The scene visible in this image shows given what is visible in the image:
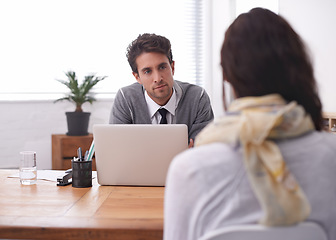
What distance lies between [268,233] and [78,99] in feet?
10.4

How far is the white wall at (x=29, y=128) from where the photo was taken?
391 centimetres

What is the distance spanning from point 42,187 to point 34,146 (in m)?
2.43

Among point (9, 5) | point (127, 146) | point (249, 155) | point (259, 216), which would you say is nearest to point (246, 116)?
point (249, 155)

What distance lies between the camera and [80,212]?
49.2 inches

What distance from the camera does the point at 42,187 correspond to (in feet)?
5.37

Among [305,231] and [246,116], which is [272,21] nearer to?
[246,116]

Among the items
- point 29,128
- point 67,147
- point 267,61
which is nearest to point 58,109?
point 29,128

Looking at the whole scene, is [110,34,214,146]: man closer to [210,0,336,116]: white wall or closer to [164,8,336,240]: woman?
[210,0,336,116]: white wall

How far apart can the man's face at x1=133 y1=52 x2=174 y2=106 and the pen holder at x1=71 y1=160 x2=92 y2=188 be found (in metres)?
0.79

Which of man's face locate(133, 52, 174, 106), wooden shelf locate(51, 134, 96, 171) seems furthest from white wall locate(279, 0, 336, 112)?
wooden shelf locate(51, 134, 96, 171)

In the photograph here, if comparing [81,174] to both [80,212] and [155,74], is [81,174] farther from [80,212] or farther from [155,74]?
[155,74]

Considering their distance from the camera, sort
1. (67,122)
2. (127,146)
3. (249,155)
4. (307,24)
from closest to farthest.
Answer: (249,155), (127,146), (307,24), (67,122)

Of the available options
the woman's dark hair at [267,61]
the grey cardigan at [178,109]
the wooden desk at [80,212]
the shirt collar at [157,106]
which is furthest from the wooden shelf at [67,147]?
the woman's dark hair at [267,61]

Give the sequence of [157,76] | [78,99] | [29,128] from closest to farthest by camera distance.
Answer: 1. [157,76]
2. [78,99]
3. [29,128]
